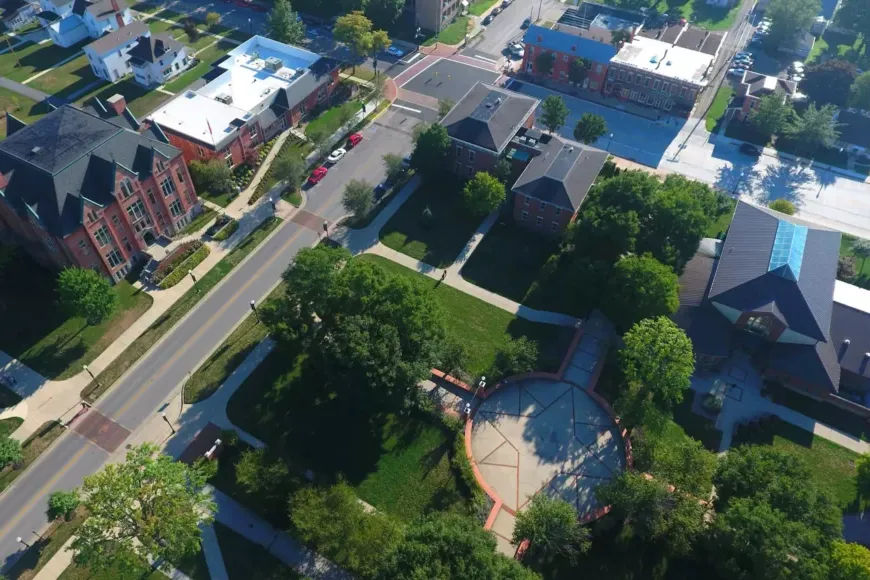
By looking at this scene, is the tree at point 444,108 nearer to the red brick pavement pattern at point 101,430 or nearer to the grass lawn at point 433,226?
the grass lawn at point 433,226

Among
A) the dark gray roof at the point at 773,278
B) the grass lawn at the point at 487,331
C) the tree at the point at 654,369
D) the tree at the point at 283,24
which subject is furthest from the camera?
the tree at the point at 283,24

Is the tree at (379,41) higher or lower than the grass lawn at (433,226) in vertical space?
higher

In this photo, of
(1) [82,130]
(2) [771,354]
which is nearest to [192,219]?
(1) [82,130]

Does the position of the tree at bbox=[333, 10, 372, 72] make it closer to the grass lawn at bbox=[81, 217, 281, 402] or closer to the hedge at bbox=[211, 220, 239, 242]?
the grass lawn at bbox=[81, 217, 281, 402]

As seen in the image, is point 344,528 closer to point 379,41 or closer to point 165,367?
point 165,367

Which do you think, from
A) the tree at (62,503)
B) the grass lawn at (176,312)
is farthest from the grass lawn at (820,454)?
the tree at (62,503)

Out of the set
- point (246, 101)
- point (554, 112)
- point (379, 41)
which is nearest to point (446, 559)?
point (554, 112)

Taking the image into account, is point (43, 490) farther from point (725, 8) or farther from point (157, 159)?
point (725, 8)
